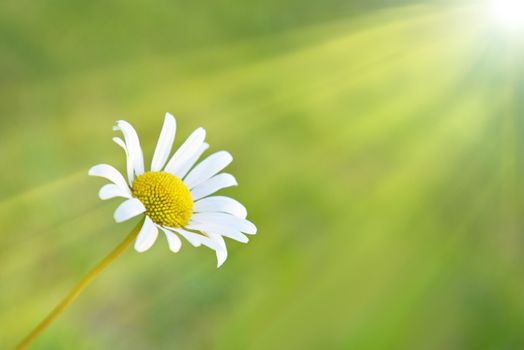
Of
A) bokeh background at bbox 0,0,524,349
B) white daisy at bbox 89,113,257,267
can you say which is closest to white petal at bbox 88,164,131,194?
white daisy at bbox 89,113,257,267

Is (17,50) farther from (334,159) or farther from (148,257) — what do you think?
(334,159)

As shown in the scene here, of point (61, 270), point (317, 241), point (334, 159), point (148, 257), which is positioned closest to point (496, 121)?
point (334, 159)

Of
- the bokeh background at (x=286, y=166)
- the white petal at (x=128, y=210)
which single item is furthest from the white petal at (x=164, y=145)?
the bokeh background at (x=286, y=166)

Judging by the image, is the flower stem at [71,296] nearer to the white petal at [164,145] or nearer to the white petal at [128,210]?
the white petal at [128,210]

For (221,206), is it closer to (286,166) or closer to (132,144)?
(132,144)

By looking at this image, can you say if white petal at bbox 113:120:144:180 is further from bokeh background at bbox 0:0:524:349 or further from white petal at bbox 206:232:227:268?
bokeh background at bbox 0:0:524:349

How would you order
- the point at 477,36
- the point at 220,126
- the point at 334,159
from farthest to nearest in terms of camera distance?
the point at 477,36, the point at 334,159, the point at 220,126
